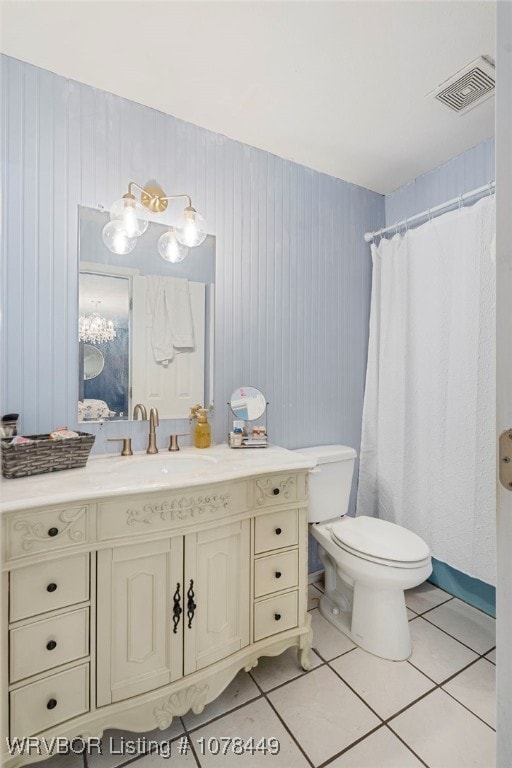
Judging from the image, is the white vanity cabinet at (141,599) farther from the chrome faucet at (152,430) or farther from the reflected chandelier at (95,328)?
the reflected chandelier at (95,328)

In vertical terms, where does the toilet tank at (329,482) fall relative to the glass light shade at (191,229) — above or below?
below

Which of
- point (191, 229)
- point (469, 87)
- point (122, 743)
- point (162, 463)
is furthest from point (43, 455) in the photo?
point (469, 87)

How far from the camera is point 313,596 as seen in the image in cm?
210

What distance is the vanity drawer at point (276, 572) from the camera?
144 cm

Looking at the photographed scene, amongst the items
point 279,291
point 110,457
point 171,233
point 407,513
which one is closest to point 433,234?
point 279,291

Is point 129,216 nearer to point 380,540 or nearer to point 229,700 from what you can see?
point 380,540

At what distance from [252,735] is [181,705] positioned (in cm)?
27

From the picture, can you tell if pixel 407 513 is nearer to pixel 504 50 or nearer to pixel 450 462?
pixel 450 462

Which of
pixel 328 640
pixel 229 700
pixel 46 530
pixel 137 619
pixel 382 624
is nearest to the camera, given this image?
pixel 46 530

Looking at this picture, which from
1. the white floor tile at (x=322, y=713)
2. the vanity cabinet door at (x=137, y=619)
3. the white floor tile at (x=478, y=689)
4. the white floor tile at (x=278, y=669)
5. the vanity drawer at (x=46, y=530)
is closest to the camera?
the vanity drawer at (x=46, y=530)

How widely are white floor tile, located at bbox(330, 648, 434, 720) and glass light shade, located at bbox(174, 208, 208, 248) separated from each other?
1.98 meters

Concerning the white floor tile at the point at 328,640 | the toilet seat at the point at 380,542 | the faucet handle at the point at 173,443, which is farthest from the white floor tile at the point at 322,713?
the faucet handle at the point at 173,443

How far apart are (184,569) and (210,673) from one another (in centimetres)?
39

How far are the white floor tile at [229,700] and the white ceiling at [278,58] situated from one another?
2453mm
